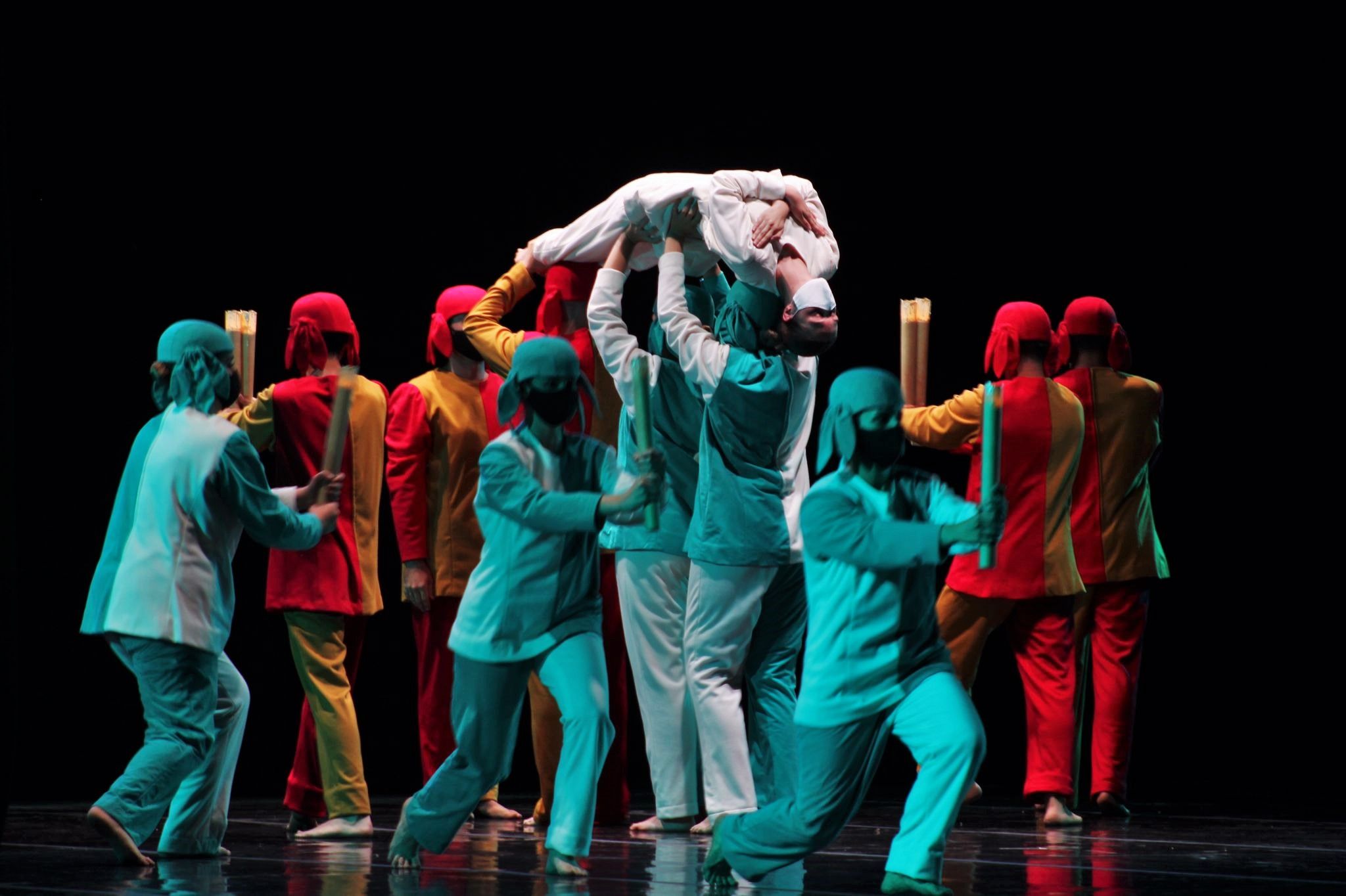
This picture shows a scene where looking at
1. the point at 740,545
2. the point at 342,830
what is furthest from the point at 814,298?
the point at 342,830

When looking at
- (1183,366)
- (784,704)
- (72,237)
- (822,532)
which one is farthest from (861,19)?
(822,532)

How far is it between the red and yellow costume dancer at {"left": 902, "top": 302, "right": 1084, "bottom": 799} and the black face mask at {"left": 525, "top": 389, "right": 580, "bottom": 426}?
1861mm

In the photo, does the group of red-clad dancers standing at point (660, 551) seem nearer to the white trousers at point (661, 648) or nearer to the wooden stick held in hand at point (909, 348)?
the white trousers at point (661, 648)

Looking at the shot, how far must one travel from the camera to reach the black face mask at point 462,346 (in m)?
6.57

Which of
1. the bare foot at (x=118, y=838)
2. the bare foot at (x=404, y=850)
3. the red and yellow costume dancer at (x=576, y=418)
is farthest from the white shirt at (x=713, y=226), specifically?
the bare foot at (x=118, y=838)

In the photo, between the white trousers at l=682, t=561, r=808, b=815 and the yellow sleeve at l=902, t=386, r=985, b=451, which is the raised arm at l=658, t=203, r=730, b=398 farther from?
the yellow sleeve at l=902, t=386, r=985, b=451

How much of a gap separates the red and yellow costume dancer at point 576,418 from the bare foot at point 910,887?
187 centimetres

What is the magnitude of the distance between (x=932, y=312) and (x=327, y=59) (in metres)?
2.76

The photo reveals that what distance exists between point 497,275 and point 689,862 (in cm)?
385

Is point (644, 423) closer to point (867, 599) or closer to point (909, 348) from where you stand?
point (867, 599)

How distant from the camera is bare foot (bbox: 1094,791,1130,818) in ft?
22.1

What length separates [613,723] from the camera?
6020 millimetres

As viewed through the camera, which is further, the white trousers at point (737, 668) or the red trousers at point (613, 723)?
the red trousers at point (613, 723)

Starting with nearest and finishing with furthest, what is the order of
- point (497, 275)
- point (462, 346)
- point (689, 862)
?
1. point (689, 862)
2. point (462, 346)
3. point (497, 275)
